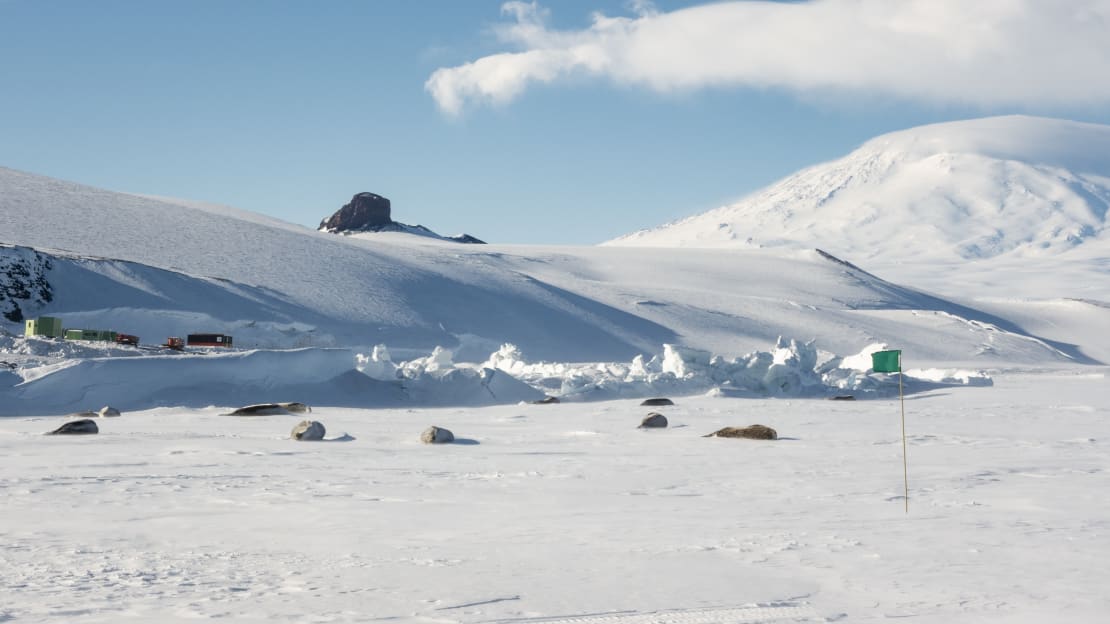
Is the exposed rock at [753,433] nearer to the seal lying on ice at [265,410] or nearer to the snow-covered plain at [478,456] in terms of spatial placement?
the snow-covered plain at [478,456]

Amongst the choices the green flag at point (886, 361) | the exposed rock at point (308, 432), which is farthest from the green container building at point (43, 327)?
the green flag at point (886, 361)

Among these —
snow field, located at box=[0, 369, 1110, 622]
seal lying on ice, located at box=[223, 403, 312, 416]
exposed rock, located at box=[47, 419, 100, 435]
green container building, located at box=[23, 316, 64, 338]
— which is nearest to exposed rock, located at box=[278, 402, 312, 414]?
seal lying on ice, located at box=[223, 403, 312, 416]

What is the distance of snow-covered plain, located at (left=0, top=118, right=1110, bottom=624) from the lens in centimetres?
627

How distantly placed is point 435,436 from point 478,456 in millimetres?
1566

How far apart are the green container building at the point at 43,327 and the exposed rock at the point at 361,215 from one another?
56100mm

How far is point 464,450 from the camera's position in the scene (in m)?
14.0

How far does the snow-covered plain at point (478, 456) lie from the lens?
6273 millimetres

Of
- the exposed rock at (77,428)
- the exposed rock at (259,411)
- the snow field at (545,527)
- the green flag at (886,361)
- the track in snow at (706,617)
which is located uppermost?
the green flag at (886,361)

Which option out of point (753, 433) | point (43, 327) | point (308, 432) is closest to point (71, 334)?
point (43, 327)

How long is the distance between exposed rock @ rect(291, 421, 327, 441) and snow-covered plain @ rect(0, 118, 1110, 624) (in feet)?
0.74

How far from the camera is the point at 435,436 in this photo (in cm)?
1471

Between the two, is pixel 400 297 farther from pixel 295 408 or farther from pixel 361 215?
pixel 361 215

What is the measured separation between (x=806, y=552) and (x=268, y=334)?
24134 mm

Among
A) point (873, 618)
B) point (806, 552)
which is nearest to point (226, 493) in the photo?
point (806, 552)
